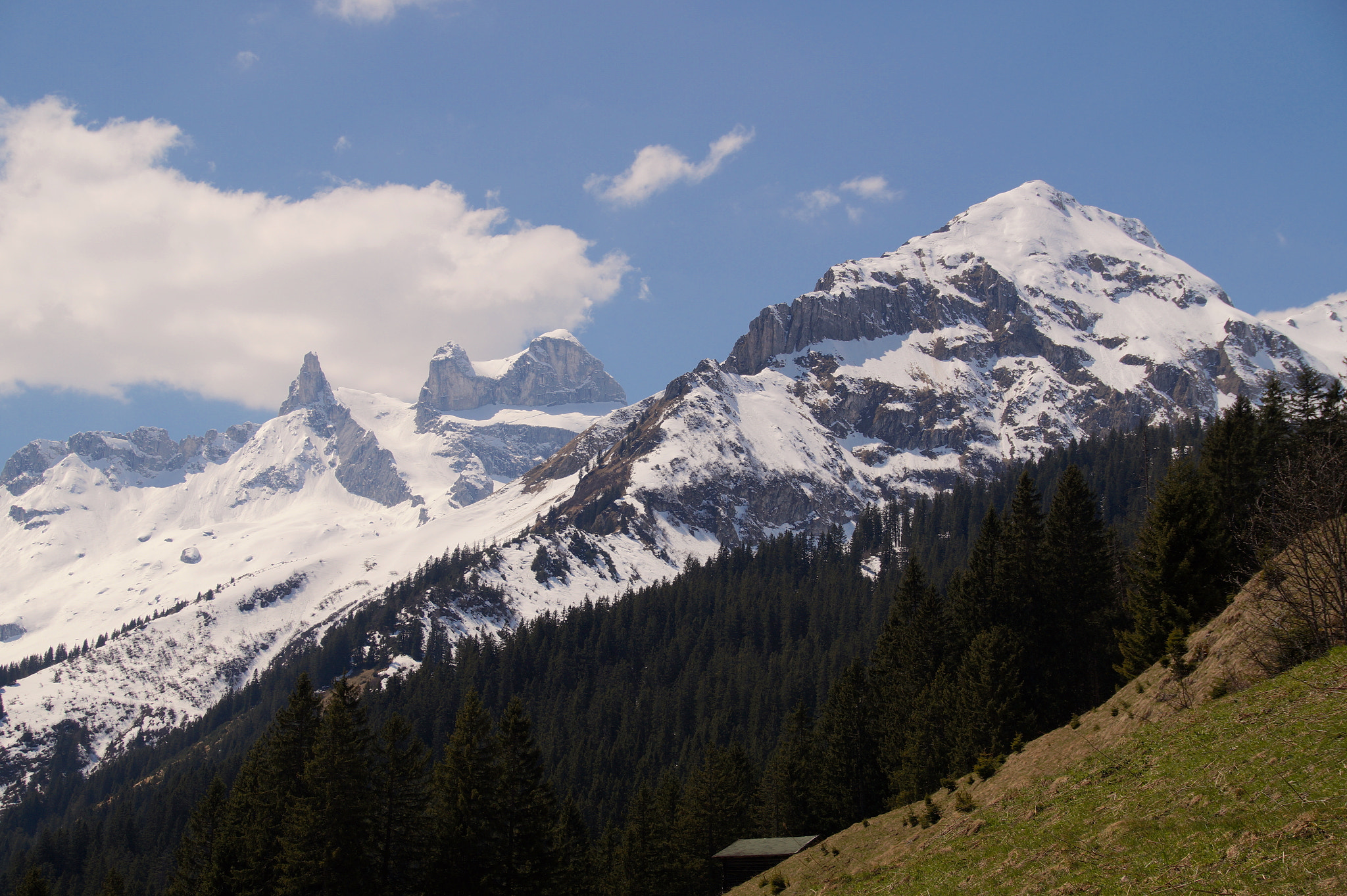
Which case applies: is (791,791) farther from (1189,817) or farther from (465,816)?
(1189,817)

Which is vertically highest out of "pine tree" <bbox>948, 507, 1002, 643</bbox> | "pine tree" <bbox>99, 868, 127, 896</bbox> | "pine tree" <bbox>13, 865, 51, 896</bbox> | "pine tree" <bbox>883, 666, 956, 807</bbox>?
"pine tree" <bbox>948, 507, 1002, 643</bbox>

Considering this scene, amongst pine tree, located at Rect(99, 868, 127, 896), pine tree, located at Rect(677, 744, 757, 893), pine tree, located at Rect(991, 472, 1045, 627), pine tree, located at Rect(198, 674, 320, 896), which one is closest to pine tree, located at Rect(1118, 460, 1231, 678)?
pine tree, located at Rect(991, 472, 1045, 627)

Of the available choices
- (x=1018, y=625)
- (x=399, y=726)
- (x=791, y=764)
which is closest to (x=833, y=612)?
(x=791, y=764)

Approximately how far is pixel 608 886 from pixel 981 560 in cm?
3665

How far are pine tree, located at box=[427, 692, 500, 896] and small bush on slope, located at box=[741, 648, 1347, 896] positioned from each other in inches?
804

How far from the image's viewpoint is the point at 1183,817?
63.7 ft

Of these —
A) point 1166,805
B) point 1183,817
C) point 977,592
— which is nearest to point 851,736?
point 977,592

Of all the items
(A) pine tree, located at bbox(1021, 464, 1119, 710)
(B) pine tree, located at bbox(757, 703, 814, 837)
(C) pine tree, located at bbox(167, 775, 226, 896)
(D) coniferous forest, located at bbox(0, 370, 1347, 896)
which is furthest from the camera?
(B) pine tree, located at bbox(757, 703, 814, 837)

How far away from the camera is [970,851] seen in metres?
25.2

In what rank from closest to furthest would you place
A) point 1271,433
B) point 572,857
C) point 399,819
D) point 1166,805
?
point 1166,805, point 399,819, point 1271,433, point 572,857

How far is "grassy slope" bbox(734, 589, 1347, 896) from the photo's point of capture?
1652 cm

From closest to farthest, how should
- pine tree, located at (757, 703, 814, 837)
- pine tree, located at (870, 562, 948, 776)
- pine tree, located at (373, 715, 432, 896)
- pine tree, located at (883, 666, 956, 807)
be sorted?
pine tree, located at (373, 715, 432, 896) → pine tree, located at (883, 666, 956, 807) → pine tree, located at (870, 562, 948, 776) → pine tree, located at (757, 703, 814, 837)

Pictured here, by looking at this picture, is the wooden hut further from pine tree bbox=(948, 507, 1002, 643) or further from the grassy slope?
pine tree bbox=(948, 507, 1002, 643)

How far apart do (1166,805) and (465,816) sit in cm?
3434
